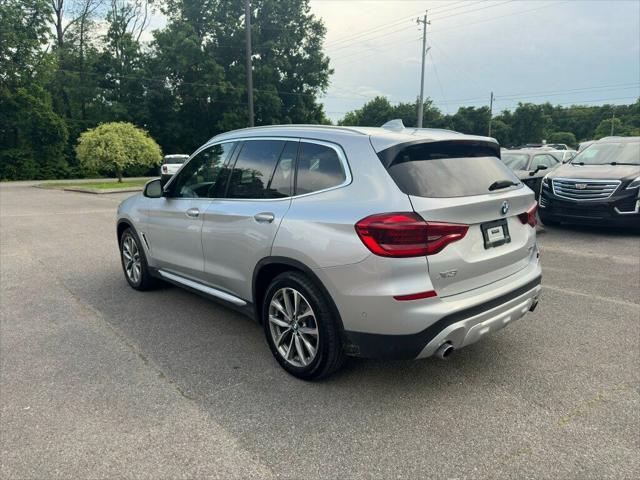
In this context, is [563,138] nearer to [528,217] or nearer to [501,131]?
[501,131]

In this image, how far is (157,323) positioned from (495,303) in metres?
3.07

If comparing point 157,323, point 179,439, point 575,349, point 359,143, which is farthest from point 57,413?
point 575,349

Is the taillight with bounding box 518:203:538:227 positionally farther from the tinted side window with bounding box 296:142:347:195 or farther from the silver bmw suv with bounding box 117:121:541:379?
the tinted side window with bounding box 296:142:347:195

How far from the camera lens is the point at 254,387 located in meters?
3.22

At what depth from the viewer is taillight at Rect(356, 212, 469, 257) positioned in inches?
104

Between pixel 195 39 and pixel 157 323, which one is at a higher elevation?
pixel 195 39

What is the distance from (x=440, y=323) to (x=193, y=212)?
246cm

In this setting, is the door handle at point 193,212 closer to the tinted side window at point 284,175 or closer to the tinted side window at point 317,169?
the tinted side window at point 284,175

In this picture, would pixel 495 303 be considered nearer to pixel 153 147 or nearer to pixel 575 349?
pixel 575 349

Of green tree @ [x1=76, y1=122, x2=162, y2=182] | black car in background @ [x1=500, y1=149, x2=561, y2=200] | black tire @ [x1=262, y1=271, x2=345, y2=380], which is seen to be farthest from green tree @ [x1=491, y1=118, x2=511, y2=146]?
black tire @ [x1=262, y1=271, x2=345, y2=380]

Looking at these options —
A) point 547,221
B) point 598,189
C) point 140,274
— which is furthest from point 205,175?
point 547,221

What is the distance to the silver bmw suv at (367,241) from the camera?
8.87 feet

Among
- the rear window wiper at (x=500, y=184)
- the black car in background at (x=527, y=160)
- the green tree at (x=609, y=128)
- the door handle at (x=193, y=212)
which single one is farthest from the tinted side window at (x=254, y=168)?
the green tree at (x=609, y=128)

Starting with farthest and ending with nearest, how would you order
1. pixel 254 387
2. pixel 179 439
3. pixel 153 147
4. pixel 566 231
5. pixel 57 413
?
pixel 153 147 → pixel 566 231 → pixel 254 387 → pixel 57 413 → pixel 179 439
